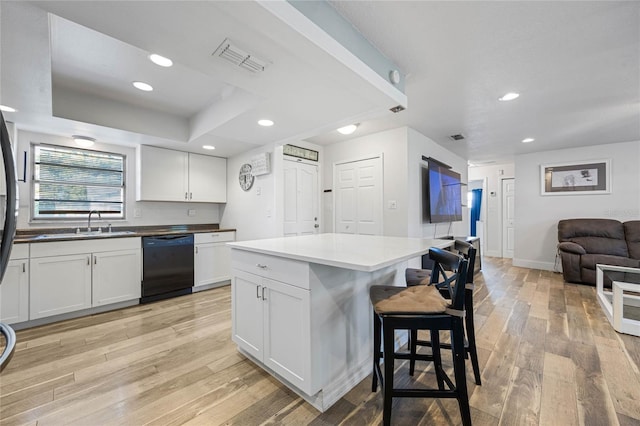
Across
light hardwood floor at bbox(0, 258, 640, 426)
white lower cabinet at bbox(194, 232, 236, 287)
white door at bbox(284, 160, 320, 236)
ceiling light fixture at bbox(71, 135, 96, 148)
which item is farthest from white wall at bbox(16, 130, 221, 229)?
white door at bbox(284, 160, 320, 236)

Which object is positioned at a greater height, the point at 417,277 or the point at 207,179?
the point at 207,179

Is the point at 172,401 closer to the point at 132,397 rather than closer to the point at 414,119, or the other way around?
the point at 132,397

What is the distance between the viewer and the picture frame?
4691 millimetres

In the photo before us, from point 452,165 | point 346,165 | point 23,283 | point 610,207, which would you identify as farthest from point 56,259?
point 610,207

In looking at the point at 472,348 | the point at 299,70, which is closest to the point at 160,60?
the point at 299,70

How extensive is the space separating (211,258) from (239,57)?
306 centimetres

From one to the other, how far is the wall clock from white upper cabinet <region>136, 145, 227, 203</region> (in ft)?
1.55

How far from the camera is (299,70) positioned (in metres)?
1.79

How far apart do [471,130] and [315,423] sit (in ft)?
13.4

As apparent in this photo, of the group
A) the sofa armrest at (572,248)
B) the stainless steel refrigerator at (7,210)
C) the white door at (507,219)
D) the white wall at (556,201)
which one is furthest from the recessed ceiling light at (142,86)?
the white door at (507,219)

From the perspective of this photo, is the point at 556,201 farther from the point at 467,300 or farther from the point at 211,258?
the point at 211,258

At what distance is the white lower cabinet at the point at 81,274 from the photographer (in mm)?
2648

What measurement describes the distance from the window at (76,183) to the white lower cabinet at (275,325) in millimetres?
2840

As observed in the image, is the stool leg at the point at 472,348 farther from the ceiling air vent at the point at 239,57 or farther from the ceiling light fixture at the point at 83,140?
the ceiling light fixture at the point at 83,140
